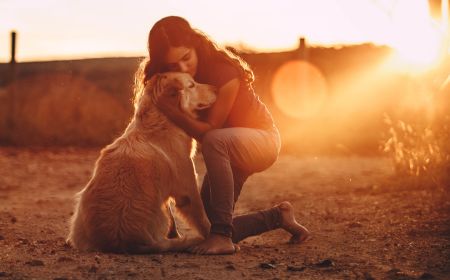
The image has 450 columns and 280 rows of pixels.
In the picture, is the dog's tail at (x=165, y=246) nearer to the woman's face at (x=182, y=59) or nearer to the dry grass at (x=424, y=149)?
the woman's face at (x=182, y=59)

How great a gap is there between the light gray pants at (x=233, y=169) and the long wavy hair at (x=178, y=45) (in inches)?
15.9

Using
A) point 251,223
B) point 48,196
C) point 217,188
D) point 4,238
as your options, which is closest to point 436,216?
point 251,223

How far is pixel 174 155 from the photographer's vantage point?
13.1 ft

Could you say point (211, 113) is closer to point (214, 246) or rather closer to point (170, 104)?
point (170, 104)

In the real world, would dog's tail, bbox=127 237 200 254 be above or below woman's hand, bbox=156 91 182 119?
below

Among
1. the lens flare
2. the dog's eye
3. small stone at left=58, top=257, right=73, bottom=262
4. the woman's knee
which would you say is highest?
the lens flare

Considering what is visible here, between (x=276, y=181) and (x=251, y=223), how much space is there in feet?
12.6

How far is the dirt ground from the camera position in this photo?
3.46m

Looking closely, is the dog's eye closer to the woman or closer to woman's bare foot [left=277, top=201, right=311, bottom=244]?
the woman

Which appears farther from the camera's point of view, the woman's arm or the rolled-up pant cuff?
the woman's arm

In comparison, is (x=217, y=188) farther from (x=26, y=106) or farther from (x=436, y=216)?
(x=26, y=106)

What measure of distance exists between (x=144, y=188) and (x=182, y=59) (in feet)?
2.91

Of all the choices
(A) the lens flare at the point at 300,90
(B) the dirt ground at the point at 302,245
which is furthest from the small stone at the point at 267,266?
(A) the lens flare at the point at 300,90

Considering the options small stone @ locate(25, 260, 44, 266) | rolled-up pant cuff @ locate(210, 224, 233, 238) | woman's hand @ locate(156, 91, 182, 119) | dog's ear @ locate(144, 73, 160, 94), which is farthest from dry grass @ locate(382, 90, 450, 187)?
small stone @ locate(25, 260, 44, 266)
